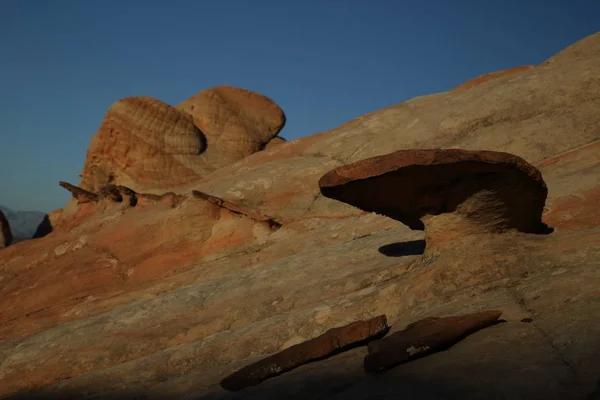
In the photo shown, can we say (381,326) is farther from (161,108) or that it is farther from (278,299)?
(161,108)

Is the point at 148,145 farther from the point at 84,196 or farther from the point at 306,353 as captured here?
the point at 306,353

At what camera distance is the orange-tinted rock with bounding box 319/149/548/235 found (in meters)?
6.54

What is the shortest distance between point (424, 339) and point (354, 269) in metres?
4.14

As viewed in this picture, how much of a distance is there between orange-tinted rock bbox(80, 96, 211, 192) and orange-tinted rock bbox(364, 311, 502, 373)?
2179cm

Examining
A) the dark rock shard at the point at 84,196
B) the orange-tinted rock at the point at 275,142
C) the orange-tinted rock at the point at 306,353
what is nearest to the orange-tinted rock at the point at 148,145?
the dark rock shard at the point at 84,196

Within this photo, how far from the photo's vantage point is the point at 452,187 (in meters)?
7.02

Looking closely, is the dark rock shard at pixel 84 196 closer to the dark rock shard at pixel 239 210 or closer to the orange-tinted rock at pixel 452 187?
the dark rock shard at pixel 239 210

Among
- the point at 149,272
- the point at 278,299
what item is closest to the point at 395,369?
the point at 278,299

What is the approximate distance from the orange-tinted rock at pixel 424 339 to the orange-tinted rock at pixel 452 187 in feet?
6.50

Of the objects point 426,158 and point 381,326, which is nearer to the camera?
point 381,326

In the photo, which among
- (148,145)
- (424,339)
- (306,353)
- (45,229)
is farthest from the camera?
(45,229)

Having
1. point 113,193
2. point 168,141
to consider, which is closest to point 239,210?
point 113,193

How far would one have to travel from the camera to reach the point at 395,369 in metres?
4.81

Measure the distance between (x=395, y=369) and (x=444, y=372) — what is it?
0.51 m
